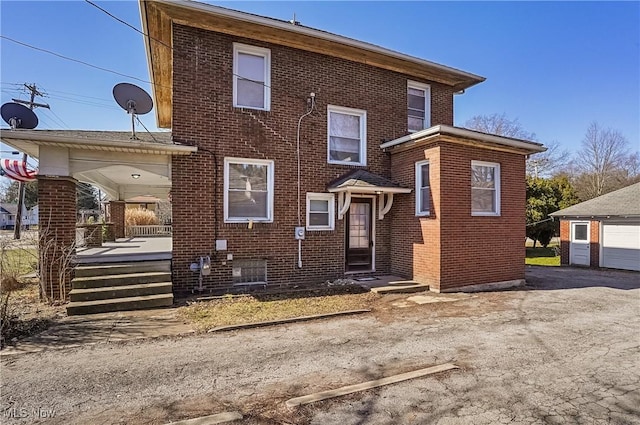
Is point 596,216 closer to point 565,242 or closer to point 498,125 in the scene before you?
point 565,242

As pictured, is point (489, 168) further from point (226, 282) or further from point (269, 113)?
point (226, 282)

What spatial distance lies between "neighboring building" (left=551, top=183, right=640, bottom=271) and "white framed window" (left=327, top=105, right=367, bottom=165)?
13.2 m

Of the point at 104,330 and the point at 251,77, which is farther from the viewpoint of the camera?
the point at 251,77

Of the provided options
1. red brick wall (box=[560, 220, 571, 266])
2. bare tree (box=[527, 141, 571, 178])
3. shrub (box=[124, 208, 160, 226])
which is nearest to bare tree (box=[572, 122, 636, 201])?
bare tree (box=[527, 141, 571, 178])

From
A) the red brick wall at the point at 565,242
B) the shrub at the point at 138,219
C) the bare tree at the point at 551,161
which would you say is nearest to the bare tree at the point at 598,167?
the bare tree at the point at 551,161

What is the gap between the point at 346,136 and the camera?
10.1 m

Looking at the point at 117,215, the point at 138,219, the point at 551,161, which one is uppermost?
the point at 551,161

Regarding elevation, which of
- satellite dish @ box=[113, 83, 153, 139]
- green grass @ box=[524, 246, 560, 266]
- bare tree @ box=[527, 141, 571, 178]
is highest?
bare tree @ box=[527, 141, 571, 178]

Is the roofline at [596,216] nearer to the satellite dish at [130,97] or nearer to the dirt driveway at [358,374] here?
the dirt driveway at [358,374]

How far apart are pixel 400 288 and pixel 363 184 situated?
9.53ft

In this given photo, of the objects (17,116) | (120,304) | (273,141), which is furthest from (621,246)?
(17,116)

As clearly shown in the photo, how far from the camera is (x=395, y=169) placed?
34.0 feet

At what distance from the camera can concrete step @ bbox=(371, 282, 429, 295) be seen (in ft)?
27.7

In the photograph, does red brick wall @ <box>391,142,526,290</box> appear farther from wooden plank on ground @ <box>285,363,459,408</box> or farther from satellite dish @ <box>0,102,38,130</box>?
satellite dish @ <box>0,102,38,130</box>
